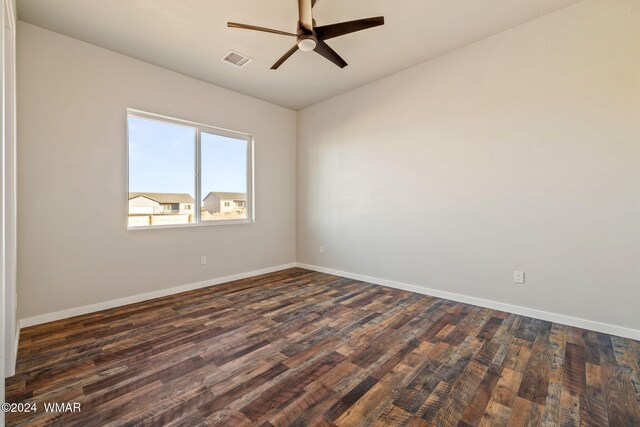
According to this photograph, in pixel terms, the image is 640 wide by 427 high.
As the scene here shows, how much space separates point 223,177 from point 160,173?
2.96ft

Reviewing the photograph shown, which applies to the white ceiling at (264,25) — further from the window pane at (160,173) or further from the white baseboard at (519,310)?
the white baseboard at (519,310)

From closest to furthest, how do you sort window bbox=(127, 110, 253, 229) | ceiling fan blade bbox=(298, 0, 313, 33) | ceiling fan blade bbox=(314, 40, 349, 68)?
ceiling fan blade bbox=(298, 0, 313, 33), ceiling fan blade bbox=(314, 40, 349, 68), window bbox=(127, 110, 253, 229)

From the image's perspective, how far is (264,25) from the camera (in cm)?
277

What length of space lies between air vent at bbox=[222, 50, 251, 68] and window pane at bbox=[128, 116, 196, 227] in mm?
1084

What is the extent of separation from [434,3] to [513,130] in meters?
1.49

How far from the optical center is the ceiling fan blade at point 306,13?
209 centimetres

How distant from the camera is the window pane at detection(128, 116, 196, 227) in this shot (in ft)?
11.0

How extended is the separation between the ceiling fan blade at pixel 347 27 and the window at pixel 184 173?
2.38m

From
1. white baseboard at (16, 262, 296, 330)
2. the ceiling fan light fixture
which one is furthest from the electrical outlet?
white baseboard at (16, 262, 296, 330)

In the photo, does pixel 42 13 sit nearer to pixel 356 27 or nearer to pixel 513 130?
pixel 356 27

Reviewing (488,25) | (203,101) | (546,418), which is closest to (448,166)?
(488,25)

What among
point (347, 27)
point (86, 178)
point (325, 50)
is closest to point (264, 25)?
point (325, 50)

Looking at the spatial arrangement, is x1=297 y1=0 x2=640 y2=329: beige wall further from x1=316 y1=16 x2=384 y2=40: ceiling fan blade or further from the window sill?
the window sill

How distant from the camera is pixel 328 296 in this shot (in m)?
3.53
